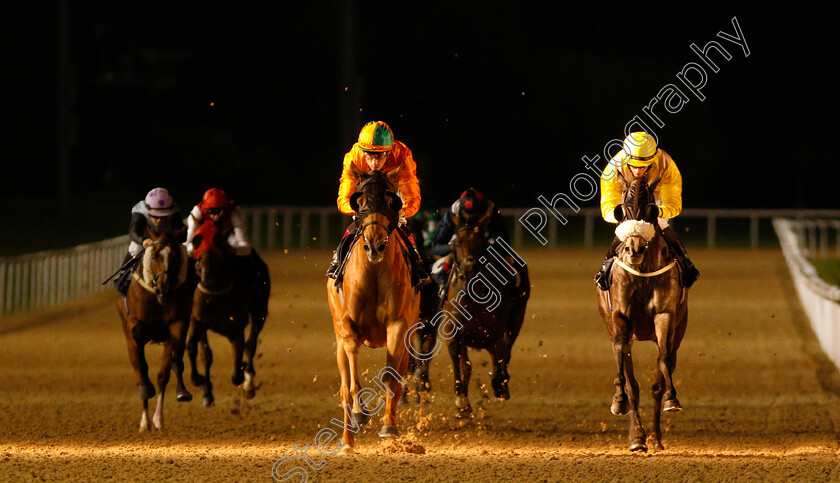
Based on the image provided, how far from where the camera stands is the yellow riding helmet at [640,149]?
7586 millimetres

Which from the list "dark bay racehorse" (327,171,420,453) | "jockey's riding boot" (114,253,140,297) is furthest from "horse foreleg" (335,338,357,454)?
"jockey's riding boot" (114,253,140,297)

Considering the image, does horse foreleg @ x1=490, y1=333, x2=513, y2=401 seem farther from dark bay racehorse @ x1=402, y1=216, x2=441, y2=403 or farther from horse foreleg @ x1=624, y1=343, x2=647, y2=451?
horse foreleg @ x1=624, y1=343, x2=647, y2=451

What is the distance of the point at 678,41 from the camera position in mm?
40188

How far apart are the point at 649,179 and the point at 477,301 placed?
79.8 inches

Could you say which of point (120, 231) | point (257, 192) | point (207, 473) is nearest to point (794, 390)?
point (207, 473)

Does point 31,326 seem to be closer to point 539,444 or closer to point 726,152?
point 539,444

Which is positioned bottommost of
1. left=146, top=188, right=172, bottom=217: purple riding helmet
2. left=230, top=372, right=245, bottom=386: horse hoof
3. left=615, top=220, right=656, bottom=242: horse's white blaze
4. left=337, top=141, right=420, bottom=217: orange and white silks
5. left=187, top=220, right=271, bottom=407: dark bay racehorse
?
left=230, top=372, right=245, bottom=386: horse hoof

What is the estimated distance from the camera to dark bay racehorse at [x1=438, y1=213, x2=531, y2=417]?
9.20 m

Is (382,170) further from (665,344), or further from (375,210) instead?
(665,344)

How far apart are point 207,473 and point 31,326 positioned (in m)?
8.97

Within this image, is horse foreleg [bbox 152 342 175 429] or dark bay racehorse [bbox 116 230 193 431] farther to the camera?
horse foreleg [bbox 152 342 175 429]

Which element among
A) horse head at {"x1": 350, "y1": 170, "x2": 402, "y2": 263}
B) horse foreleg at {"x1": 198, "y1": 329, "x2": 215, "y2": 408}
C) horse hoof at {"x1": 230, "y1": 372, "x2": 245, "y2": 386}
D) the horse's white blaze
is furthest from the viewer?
horse hoof at {"x1": 230, "y1": 372, "x2": 245, "y2": 386}

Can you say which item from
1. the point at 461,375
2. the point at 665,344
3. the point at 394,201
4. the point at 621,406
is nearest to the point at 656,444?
the point at 621,406

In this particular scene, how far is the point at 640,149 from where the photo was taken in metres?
7.59
